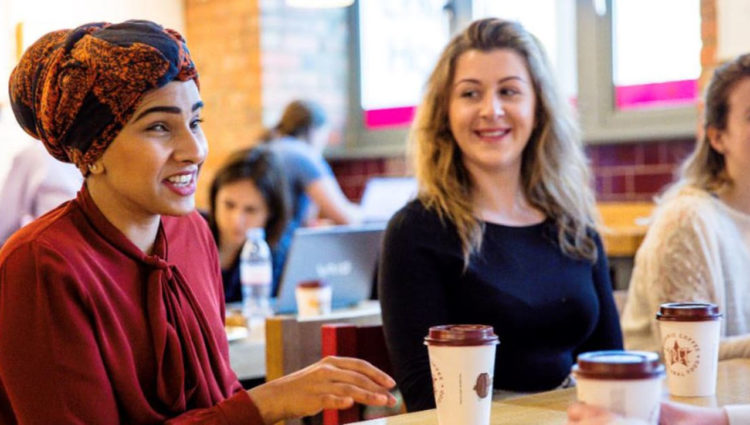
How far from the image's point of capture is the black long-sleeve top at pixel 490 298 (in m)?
2.09

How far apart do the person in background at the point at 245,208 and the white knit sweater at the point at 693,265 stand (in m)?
1.46

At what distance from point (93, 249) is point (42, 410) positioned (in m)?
0.24

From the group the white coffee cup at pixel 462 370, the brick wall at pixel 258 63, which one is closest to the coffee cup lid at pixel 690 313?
the white coffee cup at pixel 462 370

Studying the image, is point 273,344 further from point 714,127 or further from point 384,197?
point 384,197

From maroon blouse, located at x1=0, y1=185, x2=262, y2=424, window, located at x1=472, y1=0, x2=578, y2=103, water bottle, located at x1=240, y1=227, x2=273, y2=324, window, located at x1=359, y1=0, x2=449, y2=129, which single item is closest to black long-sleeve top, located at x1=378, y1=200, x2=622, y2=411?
maroon blouse, located at x1=0, y1=185, x2=262, y2=424

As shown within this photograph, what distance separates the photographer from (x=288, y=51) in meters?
6.58

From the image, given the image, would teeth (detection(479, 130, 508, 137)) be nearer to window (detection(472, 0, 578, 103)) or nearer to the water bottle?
the water bottle

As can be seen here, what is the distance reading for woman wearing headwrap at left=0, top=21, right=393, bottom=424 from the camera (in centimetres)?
150

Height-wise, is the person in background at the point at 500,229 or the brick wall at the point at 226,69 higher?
the brick wall at the point at 226,69

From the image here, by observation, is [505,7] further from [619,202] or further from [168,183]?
[168,183]

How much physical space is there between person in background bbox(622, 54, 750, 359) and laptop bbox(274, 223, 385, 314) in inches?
32.9

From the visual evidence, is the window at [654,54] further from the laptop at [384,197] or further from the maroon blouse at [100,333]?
the maroon blouse at [100,333]

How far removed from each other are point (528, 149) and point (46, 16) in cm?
446

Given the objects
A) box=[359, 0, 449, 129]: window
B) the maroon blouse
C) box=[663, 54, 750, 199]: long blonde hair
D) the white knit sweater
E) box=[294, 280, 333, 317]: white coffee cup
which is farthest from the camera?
box=[359, 0, 449, 129]: window
